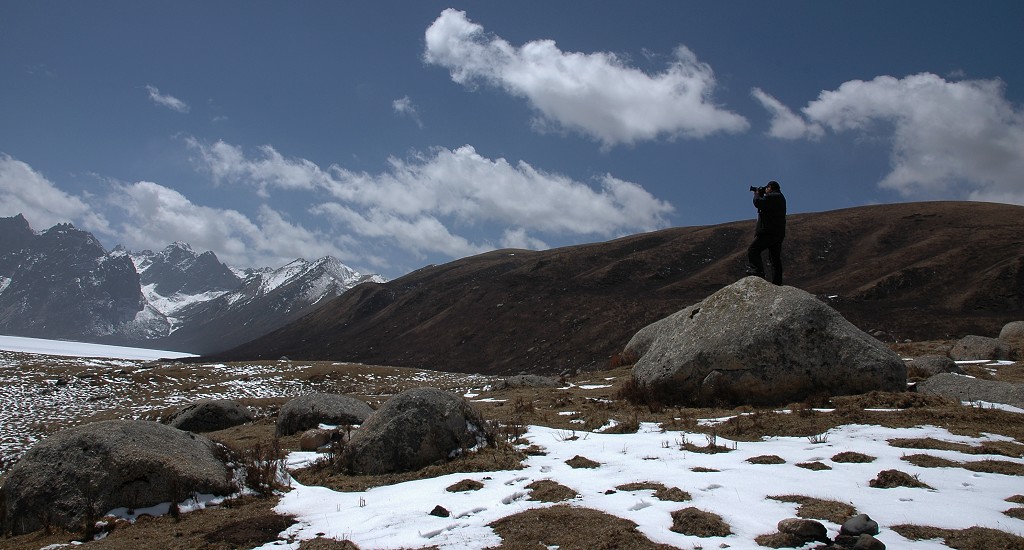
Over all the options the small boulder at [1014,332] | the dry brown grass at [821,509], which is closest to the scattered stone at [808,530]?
the dry brown grass at [821,509]

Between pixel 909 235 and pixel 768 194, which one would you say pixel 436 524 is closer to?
pixel 768 194

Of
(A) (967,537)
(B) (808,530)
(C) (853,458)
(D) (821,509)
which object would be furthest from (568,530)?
(C) (853,458)

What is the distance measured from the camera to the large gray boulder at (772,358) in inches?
522

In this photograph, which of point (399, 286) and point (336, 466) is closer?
point (336, 466)

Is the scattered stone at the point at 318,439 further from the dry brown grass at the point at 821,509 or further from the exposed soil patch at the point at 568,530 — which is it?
the dry brown grass at the point at 821,509

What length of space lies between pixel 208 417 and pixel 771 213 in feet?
64.5

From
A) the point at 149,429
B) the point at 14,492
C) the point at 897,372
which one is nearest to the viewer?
the point at 14,492

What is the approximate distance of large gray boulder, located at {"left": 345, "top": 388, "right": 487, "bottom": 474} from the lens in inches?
397

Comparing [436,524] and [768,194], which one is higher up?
[768,194]

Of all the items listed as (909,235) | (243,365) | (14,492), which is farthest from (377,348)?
(14,492)

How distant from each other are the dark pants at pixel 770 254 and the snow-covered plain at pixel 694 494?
7.10m

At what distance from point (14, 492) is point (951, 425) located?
15.5 m

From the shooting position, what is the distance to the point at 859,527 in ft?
18.2

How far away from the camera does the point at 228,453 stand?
9.85 meters
